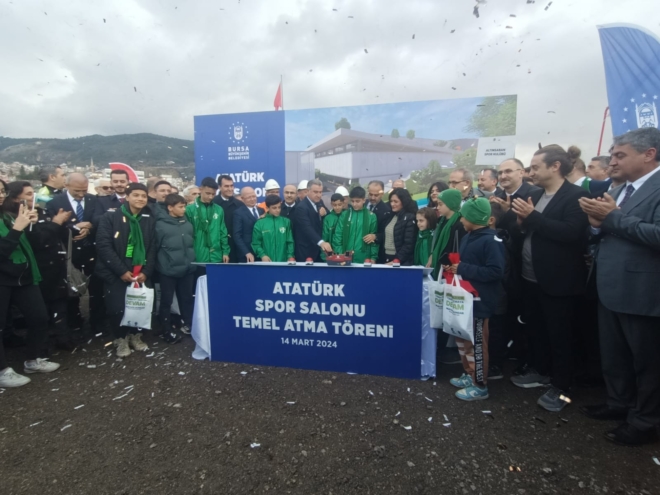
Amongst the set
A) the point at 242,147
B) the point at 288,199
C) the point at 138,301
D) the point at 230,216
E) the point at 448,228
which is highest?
the point at 242,147

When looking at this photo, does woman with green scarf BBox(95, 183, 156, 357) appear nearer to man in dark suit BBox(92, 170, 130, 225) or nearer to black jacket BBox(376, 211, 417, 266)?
man in dark suit BBox(92, 170, 130, 225)

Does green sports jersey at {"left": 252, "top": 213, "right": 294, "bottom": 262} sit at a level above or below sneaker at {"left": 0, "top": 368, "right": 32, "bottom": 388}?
above

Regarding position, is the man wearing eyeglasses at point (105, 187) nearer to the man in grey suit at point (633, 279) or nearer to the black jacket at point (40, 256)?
the black jacket at point (40, 256)

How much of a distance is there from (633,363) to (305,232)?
383 centimetres

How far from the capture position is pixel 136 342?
13.9ft

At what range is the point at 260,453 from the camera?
2.35 m

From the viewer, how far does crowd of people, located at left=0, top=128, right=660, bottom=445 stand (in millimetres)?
2432

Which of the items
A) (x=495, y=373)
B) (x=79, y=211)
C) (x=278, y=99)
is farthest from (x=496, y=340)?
(x=278, y=99)

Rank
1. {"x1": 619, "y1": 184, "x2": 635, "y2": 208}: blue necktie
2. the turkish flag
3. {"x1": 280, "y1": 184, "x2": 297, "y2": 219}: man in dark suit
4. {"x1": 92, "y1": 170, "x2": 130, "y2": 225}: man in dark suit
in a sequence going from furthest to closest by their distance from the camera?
the turkish flag < {"x1": 280, "y1": 184, "x2": 297, "y2": 219}: man in dark suit < {"x1": 92, "y1": 170, "x2": 130, "y2": 225}: man in dark suit < {"x1": 619, "y1": 184, "x2": 635, "y2": 208}: blue necktie

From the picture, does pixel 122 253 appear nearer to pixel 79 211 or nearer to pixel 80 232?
pixel 80 232

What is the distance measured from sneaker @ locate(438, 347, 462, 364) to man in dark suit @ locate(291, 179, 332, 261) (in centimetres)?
216

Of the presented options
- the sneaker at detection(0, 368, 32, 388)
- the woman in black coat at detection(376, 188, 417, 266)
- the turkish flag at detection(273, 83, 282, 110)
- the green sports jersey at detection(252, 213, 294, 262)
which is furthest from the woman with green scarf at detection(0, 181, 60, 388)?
the turkish flag at detection(273, 83, 282, 110)

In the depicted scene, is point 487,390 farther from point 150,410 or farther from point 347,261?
point 150,410

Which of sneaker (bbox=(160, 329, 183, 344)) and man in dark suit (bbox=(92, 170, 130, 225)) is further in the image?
man in dark suit (bbox=(92, 170, 130, 225))
